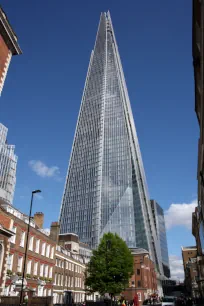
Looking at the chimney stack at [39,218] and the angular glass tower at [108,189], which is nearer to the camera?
the chimney stack at [39,218]

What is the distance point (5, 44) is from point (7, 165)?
498ft

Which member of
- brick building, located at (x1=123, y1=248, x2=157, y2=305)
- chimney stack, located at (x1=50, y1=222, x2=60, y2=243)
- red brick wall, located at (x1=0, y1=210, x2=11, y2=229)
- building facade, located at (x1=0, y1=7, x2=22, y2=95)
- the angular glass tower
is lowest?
brick building, located at (x1=123, y1=248, x2=157, y2=305)

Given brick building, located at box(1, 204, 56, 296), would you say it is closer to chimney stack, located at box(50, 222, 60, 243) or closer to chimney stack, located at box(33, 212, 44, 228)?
chimney stack, located at box(33, 212, 44, 228)

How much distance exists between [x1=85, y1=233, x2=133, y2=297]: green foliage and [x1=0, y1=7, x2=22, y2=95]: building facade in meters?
39.5

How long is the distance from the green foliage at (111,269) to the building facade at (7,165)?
115249mm

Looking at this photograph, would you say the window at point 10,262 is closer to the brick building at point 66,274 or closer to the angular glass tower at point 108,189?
the brick building at point 66,274

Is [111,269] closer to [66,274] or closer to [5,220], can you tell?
[66,274]

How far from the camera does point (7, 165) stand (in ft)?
559

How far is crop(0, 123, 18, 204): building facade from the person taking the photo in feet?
543

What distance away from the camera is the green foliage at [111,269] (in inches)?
2247

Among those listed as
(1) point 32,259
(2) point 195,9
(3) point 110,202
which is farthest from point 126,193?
(2) point 195,9

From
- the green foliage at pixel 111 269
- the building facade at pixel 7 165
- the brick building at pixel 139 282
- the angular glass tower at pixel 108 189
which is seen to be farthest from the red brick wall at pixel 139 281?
the building facade at pixel 7 165

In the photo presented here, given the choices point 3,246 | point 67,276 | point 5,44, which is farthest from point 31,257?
point 5,44

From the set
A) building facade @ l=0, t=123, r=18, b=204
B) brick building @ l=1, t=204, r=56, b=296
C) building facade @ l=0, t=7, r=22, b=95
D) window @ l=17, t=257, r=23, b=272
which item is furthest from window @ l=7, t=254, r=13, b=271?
building facade @ l=0, t=123, r=18, b=204
